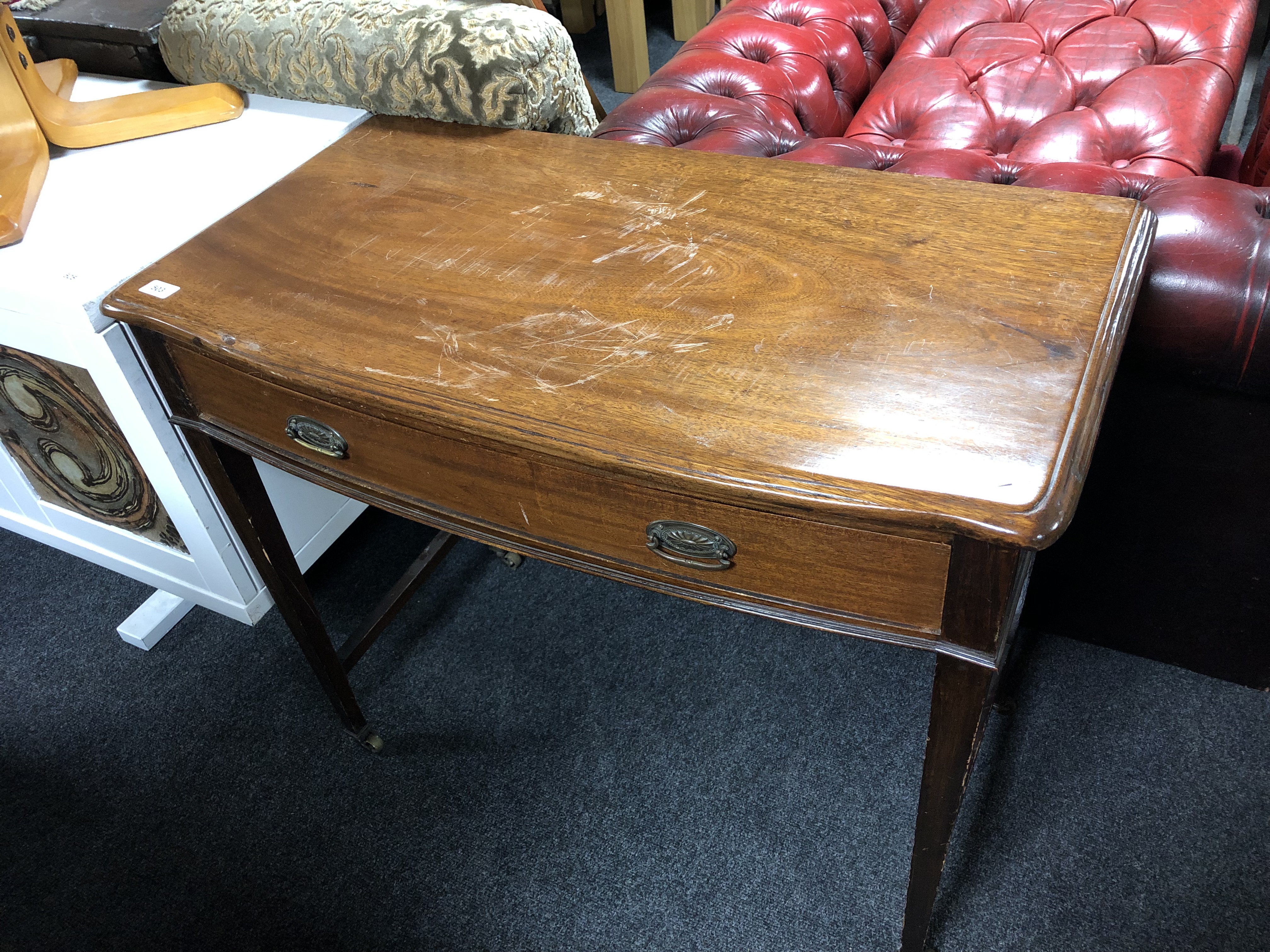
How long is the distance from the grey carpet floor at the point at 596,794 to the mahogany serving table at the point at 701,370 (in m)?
0.22

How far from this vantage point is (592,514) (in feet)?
2.38

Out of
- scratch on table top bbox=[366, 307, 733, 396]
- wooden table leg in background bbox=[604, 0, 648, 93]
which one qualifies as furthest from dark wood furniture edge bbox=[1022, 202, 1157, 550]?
wooden table leg in background bbox=[604, 0, 648, 93]

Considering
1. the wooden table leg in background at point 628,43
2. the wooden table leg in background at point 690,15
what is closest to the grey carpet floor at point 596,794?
the wooden table leg in background at point 628,43

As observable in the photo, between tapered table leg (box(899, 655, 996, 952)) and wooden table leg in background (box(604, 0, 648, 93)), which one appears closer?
tapered table leg (box(899, 655, 996, 952))

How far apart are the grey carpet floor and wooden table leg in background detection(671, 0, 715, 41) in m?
1.94

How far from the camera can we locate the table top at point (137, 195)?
0.99m

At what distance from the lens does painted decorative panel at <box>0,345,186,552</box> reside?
1.14 meters

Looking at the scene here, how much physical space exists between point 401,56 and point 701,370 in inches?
24.2

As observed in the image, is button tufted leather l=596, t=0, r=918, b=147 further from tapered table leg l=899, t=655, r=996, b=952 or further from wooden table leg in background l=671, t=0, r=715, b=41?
wooden table leg in background l=671, t=0, r=715, b=41

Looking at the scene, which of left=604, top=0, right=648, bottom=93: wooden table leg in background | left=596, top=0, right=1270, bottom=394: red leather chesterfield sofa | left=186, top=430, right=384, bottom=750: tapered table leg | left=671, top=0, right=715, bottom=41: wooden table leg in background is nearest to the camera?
left=186, top=430, right=384, bottom=750: tapered table leg

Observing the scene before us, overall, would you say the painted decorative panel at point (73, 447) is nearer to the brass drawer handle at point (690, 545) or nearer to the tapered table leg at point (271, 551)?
the tapered table leg at point (271, 551)

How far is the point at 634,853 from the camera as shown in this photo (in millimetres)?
1177

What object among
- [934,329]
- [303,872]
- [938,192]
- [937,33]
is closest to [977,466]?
[934,329]

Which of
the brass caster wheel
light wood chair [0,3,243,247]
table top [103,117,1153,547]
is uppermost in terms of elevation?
light wood chair [0,3,243,247]
